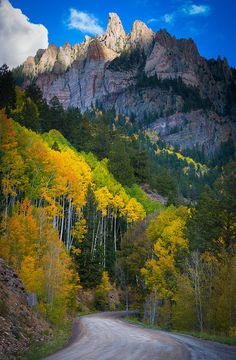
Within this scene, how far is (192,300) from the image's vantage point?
87.4 ft

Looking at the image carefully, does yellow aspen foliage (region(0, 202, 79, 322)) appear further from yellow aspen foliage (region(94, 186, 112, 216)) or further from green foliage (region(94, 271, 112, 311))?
yellow aspen foliage (region(94, 186, 112, 216))

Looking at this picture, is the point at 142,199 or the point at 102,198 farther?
the point at 142,199

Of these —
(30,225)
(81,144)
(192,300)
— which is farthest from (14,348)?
(81,144)

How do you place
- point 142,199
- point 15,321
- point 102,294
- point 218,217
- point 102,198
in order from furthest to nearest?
point 142,199 < point 102,198 < point 102,294 < point 218,217 < point 15,321

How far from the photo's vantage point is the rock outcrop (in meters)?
13.0

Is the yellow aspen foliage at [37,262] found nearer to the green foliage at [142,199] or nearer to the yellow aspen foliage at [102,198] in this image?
the yellow aspen foliage at [102,198]

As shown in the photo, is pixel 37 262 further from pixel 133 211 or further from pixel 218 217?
pixel 133 211

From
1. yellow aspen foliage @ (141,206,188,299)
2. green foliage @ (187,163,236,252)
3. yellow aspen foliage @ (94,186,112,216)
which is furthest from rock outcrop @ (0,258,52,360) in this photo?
yellow aspen foliage @ (94,186,112,216)

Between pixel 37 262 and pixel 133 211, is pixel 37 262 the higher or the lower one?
the lower one

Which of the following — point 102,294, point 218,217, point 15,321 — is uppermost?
point 218,217

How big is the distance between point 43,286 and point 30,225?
16.4ft

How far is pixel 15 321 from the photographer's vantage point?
51.7ft

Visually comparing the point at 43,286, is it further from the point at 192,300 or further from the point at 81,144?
the point at 81,144

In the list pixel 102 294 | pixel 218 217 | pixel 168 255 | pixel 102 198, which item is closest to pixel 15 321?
pixel 218 217
